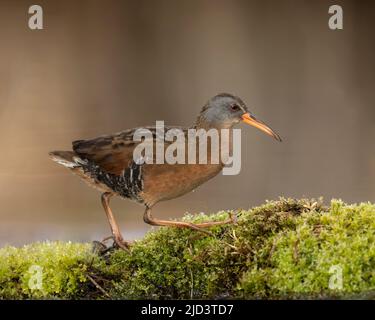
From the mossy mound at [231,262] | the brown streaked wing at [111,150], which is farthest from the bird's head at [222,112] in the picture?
the mossy mound at [231,262]

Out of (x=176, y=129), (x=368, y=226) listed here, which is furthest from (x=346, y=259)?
(x=176, y=129)

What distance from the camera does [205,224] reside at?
105 inches

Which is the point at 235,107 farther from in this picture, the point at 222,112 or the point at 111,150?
the point at 111,150

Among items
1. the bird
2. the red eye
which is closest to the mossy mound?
the bird

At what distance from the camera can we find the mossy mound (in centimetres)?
229

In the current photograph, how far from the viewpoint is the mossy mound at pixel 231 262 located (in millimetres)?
2287

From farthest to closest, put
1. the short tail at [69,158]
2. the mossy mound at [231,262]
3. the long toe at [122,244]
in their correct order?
the short tail at [69,158] → the long toe at [122,244] → the mossy mound at [231,262]

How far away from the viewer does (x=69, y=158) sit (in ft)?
9.86

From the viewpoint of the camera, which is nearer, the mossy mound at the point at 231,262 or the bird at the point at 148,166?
the mossy mound at the point at 231,262

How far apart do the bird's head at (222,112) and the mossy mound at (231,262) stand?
0.37 metres

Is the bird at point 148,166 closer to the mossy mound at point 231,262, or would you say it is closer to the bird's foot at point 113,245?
the bird's foot at point 113,245
